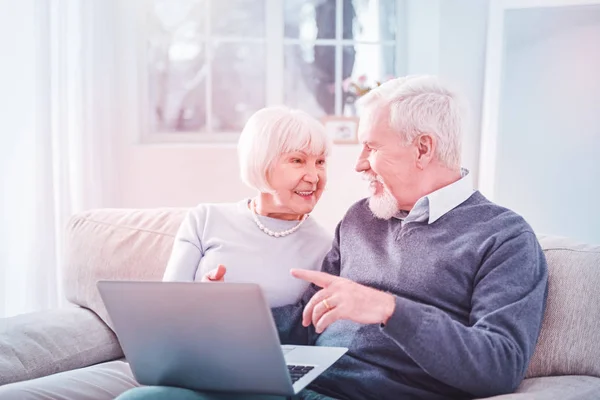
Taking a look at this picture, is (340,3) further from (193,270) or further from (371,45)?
(193,270)

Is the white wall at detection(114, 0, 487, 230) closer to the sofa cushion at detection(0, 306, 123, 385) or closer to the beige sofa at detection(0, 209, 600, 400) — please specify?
the beige sofa at detection(0, 209, 600, 400)

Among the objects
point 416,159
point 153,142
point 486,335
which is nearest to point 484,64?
point 153,142

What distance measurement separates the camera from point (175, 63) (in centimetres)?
405

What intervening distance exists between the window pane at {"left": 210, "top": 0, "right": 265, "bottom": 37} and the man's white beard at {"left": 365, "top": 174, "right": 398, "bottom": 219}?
2.50 m

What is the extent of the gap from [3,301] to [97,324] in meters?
1.03

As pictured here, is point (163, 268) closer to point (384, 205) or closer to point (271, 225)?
point (271, 225)

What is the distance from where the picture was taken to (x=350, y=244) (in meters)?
1.83

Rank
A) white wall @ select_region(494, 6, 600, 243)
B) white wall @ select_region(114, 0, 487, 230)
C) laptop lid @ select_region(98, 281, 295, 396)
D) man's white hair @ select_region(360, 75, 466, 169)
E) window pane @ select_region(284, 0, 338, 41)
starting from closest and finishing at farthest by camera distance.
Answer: laptop lid @ select_region(98, 281, 295, 396), man's white hair @ select_region(360, 75, 466, 169), white wall @ select_region(114, 0, 487, 230), white wall @ select_region(494, 6, 600, 243), window pane @ select_region(284, 0, 338, 41)

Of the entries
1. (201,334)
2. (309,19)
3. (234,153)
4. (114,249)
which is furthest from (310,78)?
(201,334)

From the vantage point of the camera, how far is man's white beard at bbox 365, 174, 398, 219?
5.73 feet

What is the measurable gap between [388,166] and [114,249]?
86cm

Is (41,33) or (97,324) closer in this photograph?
(97,324)

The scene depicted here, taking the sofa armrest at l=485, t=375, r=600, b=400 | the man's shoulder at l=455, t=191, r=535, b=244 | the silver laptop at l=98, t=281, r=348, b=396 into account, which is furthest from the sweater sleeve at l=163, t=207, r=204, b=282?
the sofa armrest at l=485, t=375, r=600, b=400

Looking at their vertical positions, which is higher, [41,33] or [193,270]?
[41,33]
